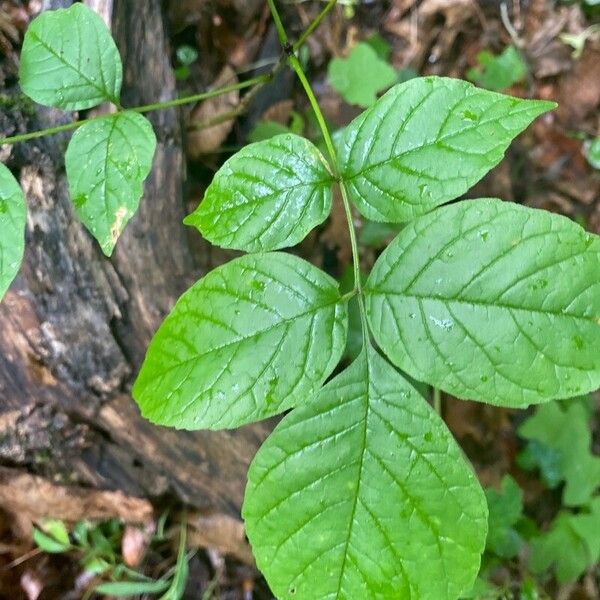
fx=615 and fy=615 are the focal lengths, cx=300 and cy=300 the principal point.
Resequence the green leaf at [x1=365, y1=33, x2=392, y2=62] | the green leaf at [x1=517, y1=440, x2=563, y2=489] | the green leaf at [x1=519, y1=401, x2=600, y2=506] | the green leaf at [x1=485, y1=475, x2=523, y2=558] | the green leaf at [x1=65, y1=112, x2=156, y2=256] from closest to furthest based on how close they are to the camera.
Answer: the green leaf at [x1=65, y1=112, x2=156, y2=256]
the green leaf at [x1=485, y1=475, x2=523, y2=558]
the green leaf at [x1=519, y1=401, x2=600, y2=506]
the green leaf at [x1=517, y1=440, x2=563, y2=489]
the green leaf at [x1=365, y1=33, x2=392, y2=62]

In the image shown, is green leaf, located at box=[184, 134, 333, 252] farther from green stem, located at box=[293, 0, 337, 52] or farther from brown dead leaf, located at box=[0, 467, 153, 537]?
brown dead leaf, located at box=[0, 467, 153, 537]

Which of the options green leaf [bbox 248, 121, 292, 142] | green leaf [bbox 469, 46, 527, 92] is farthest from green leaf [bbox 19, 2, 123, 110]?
green leaf [bbox 469, 46, 527, 92]

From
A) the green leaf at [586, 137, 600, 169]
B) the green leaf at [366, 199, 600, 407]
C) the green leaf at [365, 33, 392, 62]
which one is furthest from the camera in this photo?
the green leaf at [586, 137, 600, 169]

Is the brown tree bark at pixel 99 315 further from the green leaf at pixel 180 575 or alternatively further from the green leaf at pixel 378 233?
the green leaf at pixel 378 233

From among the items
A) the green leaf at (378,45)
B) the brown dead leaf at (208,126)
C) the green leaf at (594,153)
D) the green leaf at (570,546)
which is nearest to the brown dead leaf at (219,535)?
the green leaf at (570,546)

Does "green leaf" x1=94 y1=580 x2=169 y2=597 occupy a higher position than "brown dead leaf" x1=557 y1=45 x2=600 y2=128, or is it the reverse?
"brown dead leaf" x1=557 y1=45 x2=600 y2=128

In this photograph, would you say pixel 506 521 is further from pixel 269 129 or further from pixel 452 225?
pixel 269 129

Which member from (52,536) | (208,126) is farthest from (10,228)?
(52,536)
